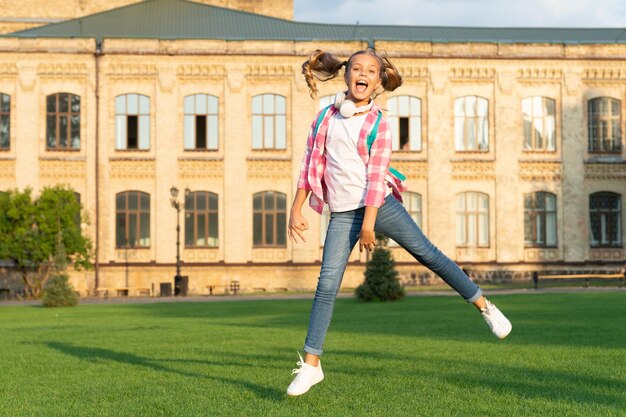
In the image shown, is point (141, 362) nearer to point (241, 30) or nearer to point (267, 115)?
point (267, 115)

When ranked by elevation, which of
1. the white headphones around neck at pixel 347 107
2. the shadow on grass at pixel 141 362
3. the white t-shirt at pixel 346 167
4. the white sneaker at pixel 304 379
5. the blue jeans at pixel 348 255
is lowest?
the shadow on grass at pixel 141 362

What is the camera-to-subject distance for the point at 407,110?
144 feet

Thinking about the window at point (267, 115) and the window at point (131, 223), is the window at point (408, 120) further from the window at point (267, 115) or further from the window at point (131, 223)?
the window at point (131, 223)

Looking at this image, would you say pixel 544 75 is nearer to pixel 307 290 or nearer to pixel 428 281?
pixel 428 281

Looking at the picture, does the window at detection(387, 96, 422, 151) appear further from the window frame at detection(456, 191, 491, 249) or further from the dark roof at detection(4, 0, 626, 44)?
the window frame at detection(456, 191, 491, 249)

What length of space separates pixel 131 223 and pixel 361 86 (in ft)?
118

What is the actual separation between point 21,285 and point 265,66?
523 inches

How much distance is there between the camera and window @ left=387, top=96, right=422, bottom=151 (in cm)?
4381

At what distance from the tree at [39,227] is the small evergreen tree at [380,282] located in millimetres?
14282

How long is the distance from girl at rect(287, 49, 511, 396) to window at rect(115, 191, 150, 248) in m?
35.7

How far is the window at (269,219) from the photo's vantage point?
42906mm

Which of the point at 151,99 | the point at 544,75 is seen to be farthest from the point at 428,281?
the point at 151,99

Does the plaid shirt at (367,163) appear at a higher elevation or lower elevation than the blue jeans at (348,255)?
higher

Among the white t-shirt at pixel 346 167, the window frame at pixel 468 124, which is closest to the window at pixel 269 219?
the window frame at pixel 468 124
